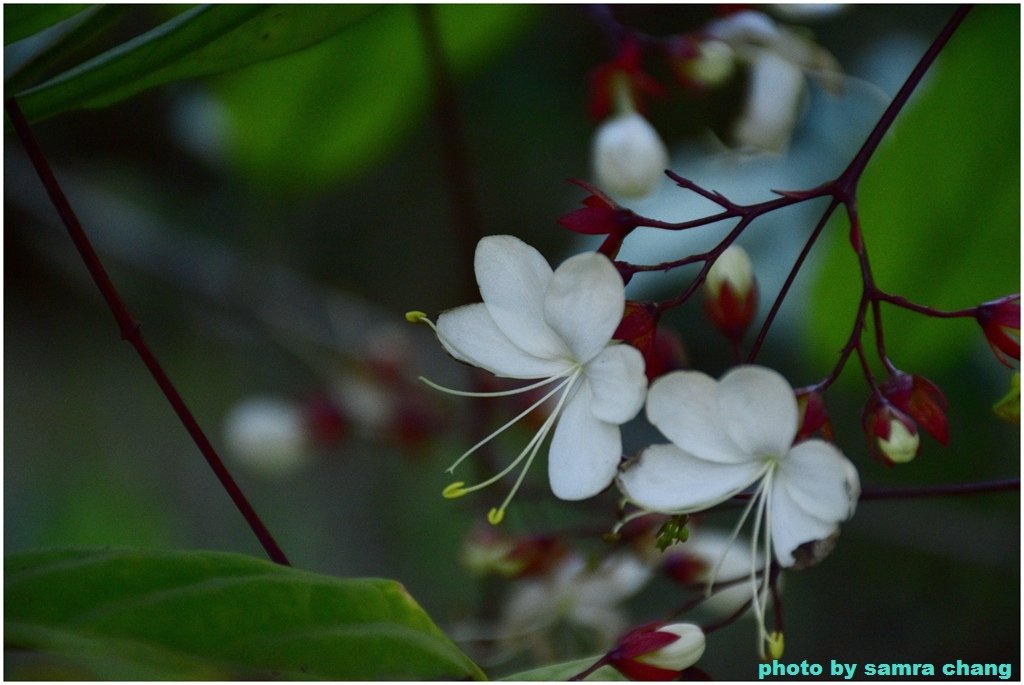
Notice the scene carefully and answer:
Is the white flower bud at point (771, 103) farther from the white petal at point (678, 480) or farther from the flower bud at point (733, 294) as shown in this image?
the white petal at point (678, 480)

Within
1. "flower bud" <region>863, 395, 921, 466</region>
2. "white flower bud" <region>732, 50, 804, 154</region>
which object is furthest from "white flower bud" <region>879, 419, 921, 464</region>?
"white flower bud" <region>732, 50, 804, 154</region>

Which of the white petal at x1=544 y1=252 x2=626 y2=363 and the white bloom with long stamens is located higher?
the white petal at x1=544 y1=252 x2=626 y2=363

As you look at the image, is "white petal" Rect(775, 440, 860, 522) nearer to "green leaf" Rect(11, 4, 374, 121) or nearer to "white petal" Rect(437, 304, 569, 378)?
"white petal" Rect(437, 304, 569, 378)

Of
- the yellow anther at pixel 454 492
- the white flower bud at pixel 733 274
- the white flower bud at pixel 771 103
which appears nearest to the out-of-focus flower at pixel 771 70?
the white flower bud at pixel 771 103

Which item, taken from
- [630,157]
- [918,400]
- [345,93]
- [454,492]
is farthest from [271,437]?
[918,400]

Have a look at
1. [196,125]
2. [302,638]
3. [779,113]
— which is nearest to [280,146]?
[196,125]

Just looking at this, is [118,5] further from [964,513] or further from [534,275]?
[964,513]

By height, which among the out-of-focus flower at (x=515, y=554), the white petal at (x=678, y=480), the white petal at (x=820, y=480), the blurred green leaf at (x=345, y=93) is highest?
the blurred green leaf at (x=345, y=93)

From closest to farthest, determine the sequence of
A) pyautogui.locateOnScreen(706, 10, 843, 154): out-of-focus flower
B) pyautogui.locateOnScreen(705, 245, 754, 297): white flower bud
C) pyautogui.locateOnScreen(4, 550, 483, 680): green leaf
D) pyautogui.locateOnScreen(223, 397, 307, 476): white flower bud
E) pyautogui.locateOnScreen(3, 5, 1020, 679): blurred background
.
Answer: pyautogui.locateOnScreen(4, 550, 483, 680): green leaf → pyautogui.locateOnScreen(705, 245, 754, 297): white flower bud → pyautogui.locateOnScreen(706, 10, 843, 154): out-of-focus flower → pyautogui.locateOnScreen(3, 5, 1020, 679): blurred background → pyautogui.locateOnScreen(223, 397, 307, 476): white flower bud
